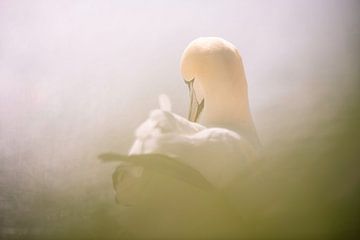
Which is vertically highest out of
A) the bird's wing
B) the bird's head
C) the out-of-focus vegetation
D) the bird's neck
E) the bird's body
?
the bird's head

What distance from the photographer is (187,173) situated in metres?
2.65

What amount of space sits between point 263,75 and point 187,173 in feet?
2.39

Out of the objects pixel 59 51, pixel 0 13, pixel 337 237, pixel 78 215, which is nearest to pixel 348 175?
pixel 337 237

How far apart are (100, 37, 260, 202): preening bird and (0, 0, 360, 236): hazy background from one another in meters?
0.05

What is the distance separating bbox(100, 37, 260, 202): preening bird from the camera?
2.65 m

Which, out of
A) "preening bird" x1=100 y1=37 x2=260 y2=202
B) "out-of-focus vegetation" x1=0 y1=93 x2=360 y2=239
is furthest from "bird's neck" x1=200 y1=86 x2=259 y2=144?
"out-of-focus vegetation" x1=0 y1=93 x2=360 y2=239

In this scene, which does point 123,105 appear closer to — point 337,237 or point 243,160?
point 243,160

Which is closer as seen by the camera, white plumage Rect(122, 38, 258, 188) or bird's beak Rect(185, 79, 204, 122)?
white plumage Rect(122, 38, 258, 188)

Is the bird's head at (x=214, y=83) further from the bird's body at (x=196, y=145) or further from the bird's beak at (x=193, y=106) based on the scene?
the bird's body at (x=196, y=145)

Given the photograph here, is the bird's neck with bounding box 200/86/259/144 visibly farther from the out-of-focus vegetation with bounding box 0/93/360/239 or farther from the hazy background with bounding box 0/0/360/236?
the out-of-focus vegetation with bounding box 0/93/360/239

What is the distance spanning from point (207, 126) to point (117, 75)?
0.58 meters

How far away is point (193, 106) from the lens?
2789 mm

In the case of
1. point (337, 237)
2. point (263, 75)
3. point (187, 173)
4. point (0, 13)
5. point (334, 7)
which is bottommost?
point (337, 237)

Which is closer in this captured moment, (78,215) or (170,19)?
(78,215)
